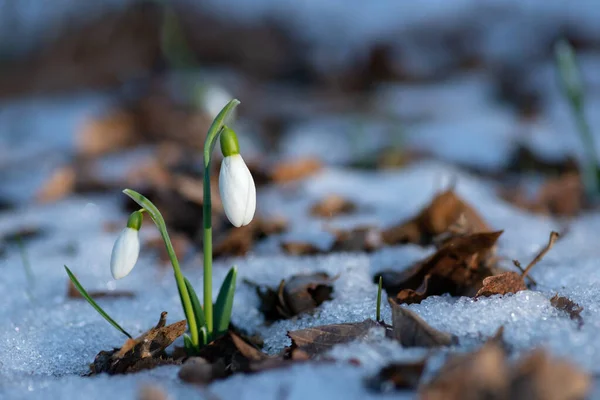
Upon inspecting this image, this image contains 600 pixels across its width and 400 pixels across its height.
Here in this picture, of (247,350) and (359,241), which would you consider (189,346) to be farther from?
(359,241)

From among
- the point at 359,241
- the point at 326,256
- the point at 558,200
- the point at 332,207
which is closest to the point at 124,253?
the point at 326,256

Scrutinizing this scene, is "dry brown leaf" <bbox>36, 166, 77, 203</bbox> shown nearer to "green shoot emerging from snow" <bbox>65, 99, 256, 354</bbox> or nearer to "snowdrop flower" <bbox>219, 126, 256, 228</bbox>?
"green shoot emerging from snow" <bbox>65, 99, 256, 354</bbox>

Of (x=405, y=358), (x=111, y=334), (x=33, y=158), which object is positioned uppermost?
(x=405, y=358)

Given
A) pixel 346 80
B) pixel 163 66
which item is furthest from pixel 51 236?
pixel 163 66

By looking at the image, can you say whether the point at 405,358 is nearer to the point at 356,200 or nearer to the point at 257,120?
the point at 356,200

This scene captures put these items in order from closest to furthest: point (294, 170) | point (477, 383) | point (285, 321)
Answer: point (477, 383)
point (285, 321)
point (294, 170)

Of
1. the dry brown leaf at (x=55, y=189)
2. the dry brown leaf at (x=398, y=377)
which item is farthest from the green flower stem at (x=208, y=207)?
the dry brown leaf at (x=55, y=189)
